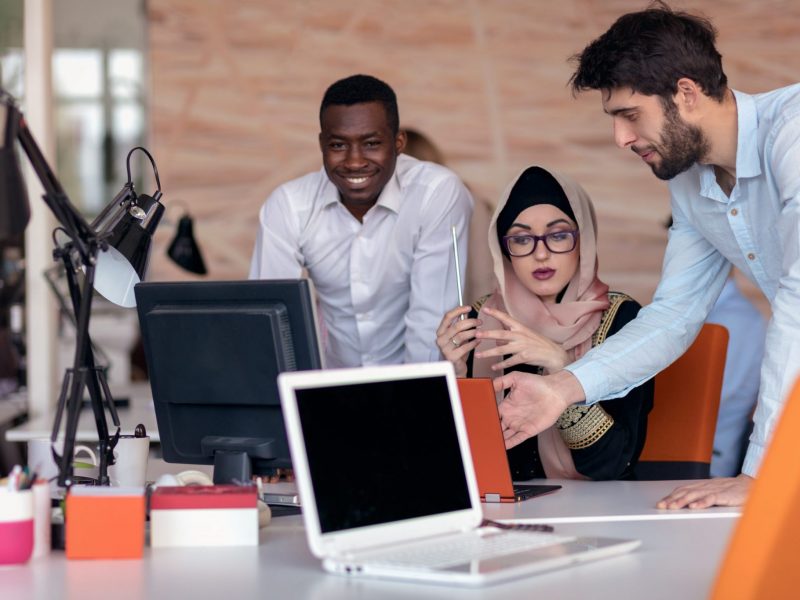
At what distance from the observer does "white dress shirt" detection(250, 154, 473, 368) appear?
2.98m

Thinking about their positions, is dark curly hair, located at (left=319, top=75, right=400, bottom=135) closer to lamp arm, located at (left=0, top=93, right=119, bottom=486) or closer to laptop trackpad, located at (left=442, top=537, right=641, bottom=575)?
lamp arm, located at (left=0, top=93, right=119, bottom=486)

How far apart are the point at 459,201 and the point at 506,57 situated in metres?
2.64

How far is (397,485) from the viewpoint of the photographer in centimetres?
152

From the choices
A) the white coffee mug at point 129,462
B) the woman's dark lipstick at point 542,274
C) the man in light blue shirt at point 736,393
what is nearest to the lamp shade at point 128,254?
the white coffee mug at point 129,462

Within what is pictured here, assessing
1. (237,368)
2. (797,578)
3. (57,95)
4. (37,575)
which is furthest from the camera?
(57,95)

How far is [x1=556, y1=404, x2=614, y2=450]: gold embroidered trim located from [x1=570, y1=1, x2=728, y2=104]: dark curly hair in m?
0.69

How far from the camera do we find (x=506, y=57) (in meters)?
5.50

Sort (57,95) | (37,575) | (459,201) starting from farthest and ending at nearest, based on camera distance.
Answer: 1. (57,95)
2. (459,201)
3. (37,575)

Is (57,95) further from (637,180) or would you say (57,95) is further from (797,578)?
(797,578)

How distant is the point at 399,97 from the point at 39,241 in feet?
6.54

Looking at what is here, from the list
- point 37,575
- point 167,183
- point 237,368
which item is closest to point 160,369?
point 237,368

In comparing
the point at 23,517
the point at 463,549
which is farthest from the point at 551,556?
the point at 23,517

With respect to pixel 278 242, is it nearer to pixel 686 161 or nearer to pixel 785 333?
pixel 686 161

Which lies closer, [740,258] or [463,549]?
[463,549]
